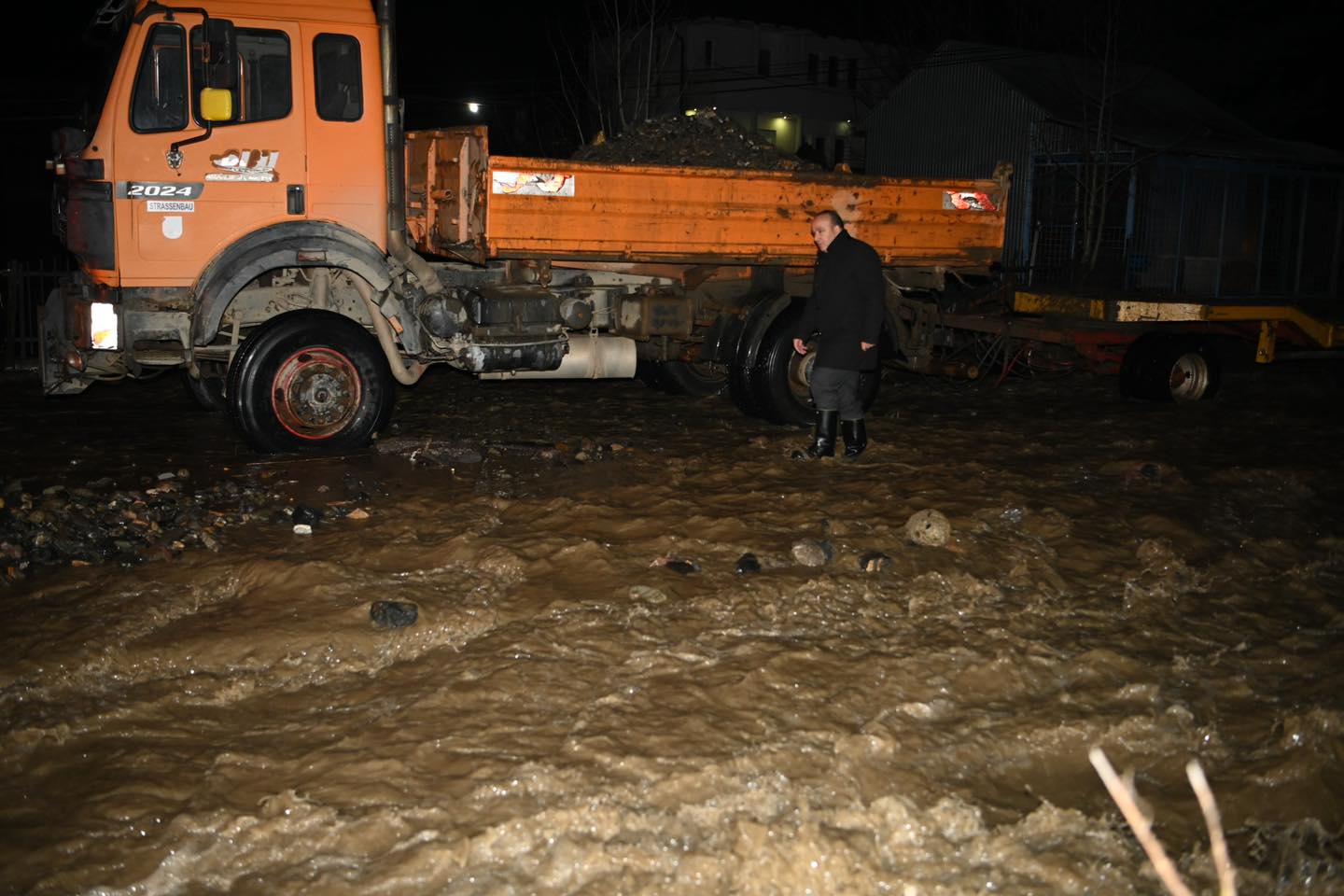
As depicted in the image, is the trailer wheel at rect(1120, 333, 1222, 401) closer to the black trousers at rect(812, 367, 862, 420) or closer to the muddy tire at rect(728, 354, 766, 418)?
the muddy tire at rect(728, 354, 766, 418)

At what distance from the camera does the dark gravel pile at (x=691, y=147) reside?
393 inches

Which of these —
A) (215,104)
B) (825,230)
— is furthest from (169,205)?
(825,230)

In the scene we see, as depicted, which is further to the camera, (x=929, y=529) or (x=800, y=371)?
(x=800, y=371)

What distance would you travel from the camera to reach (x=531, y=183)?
8.45 meters

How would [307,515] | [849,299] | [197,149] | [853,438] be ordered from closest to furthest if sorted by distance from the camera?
[307,515], [197,149], [849,299], [853,438]

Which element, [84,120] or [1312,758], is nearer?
[1312,758]

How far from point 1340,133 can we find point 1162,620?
31.4 meters

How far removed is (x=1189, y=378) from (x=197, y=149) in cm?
947

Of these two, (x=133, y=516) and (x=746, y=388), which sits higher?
(x=746, y=388)

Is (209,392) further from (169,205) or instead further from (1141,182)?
(1141,182)

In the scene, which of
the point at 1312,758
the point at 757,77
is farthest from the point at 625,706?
the point at 757,77

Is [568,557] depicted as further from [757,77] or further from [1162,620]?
[757,77]

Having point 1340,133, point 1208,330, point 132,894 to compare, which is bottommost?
point 132,894

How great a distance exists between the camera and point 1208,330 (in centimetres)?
1177
